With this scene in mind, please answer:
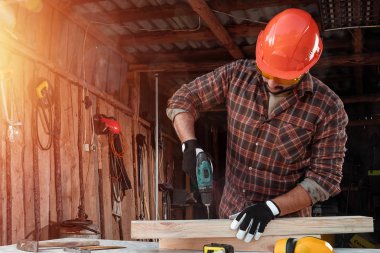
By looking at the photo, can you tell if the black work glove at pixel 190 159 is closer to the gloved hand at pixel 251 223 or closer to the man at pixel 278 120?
the man at pixel 278 120

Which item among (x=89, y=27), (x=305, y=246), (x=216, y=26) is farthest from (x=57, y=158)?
(x=305, y=246)

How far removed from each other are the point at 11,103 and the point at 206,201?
133 inches

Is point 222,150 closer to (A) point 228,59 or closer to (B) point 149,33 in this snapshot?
(A) point 228,59

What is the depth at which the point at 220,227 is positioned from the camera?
2965 millimetres

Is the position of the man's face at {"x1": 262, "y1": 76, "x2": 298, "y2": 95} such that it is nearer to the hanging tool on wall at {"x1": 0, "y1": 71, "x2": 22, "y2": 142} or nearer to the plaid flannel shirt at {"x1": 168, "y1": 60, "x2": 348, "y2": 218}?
the plaid flannel shirt at {"x1": 168, "y1": 60, "x2": 348, "y2": 218}

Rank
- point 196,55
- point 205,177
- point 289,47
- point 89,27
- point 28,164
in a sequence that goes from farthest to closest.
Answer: point 196,55
point 89,27
point 28,164
point 289,47
point 205,177

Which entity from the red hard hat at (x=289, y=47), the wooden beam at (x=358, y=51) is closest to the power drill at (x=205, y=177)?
the red hard hat at (x=289, y=47)

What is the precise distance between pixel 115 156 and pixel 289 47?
526cm

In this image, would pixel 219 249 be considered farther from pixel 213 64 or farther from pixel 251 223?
pixel 213 64

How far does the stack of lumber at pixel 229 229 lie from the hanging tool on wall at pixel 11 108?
326cm

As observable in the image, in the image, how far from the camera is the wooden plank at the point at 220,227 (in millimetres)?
2932

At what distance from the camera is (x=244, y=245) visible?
9.96 feet

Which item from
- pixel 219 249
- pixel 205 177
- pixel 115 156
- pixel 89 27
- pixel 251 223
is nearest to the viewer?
pixel 219 249

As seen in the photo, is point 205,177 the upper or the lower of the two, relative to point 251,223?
upper
